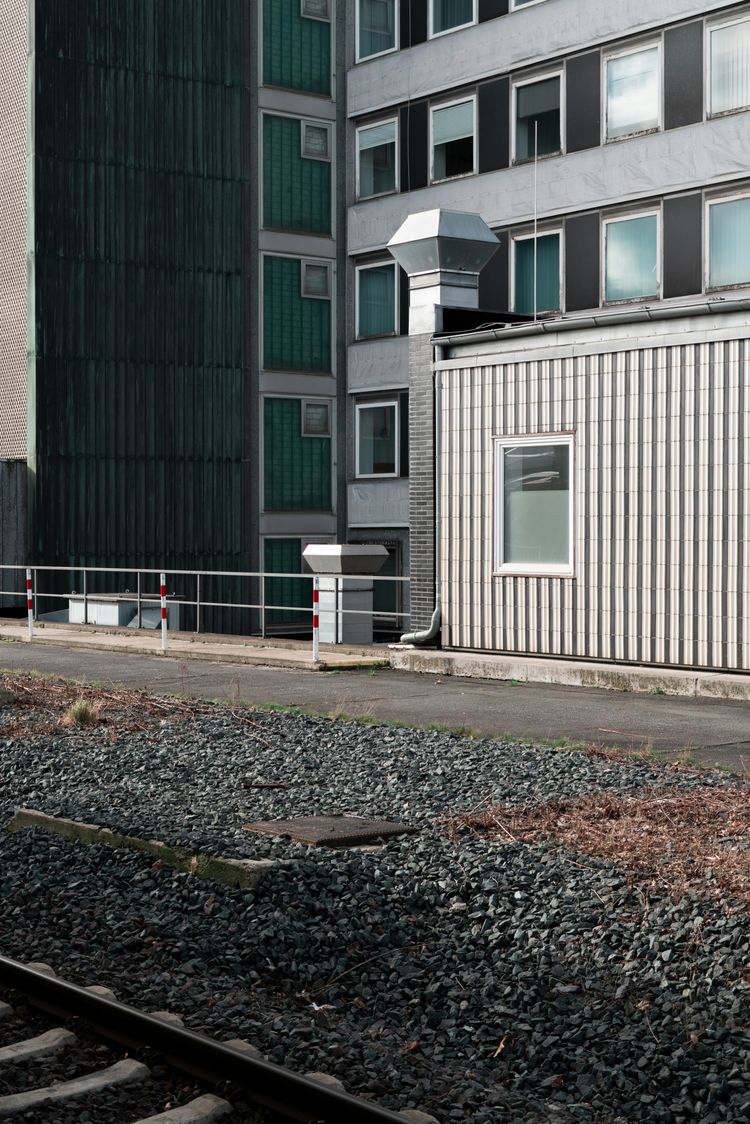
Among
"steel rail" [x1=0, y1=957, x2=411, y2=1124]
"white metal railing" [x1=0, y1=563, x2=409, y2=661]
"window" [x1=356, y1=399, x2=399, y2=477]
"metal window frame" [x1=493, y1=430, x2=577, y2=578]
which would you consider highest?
"window" [x1=356, y1=399, x2=399, y2=477]

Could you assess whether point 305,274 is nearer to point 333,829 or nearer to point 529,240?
point 529,240

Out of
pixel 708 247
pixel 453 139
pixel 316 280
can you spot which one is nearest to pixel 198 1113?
pixel 708 247

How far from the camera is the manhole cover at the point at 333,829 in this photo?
8219 millimetres

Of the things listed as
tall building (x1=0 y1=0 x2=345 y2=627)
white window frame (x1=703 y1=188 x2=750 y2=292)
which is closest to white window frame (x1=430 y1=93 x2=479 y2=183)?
tall building (x1=0 y1=0 x2=345 y2=627)

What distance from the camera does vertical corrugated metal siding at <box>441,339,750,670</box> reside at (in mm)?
15668

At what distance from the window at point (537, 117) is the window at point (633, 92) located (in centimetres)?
147

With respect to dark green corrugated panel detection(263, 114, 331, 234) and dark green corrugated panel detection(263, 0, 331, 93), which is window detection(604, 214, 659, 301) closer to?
dark green corrugated panel detection(263, 114, 331, 234)

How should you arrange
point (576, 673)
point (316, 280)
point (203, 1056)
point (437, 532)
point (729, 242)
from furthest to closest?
point (316, 280) → point (729, 242) → point (437, 532) → point (576, 673) → point (203, 1056)

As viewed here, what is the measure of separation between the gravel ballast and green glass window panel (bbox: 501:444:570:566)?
7596 millimetres

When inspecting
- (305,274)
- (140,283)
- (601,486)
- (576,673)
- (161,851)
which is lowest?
(161,851)

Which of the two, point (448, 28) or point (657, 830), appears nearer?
point (657, 830)

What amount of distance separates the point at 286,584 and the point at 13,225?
36.1 feet

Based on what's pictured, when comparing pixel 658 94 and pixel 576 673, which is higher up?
pixel 658 94

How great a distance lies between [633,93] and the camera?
103ft
